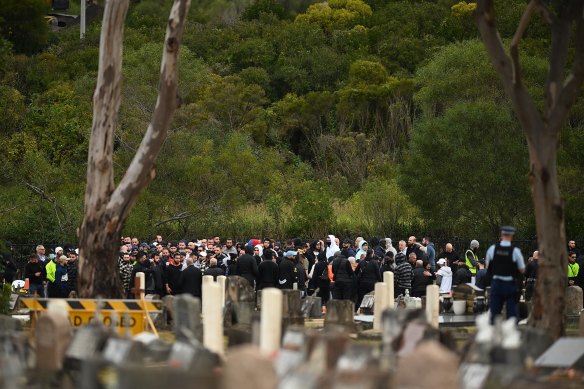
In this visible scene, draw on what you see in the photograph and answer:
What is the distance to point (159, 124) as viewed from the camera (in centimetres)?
2689

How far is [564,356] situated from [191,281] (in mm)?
14903

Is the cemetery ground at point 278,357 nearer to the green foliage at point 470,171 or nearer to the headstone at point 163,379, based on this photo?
the headstone at point 163,379

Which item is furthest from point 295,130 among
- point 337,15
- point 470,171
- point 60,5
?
point 60,5

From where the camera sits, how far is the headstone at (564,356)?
17.5m

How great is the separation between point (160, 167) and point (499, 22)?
17178 millimetres

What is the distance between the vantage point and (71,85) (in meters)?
71.6

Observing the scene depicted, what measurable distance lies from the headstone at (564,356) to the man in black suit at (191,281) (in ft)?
47.3

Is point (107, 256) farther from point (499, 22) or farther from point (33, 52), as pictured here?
point (33, 52)

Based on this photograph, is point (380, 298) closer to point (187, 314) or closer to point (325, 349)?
point (187, 314)

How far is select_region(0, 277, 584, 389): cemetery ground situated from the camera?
12.0m

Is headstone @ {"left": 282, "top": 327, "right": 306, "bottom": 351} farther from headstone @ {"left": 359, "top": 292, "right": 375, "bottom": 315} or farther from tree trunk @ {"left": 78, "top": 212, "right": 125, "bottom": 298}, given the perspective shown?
headstone @ {"left": 359, "top": 292, "right": 375, "bottom": 315}

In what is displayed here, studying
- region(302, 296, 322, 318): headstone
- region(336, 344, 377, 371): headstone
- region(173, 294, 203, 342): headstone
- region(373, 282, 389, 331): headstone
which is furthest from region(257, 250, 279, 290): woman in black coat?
region(336, 344, 377, 371): headstone

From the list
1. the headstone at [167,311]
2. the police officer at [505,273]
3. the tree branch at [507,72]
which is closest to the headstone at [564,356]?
the police officer at [505,273]

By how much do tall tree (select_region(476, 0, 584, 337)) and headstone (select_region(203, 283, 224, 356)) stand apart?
500cm
